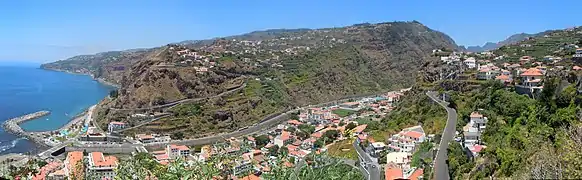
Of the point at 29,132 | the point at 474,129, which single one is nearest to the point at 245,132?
the point at 29,132

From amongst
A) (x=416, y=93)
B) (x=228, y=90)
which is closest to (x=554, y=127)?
(x=416, y=93)

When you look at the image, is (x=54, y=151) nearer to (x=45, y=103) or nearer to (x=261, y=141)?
(x=261, y=141)

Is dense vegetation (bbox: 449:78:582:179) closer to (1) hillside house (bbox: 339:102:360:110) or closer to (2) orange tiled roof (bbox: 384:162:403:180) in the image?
(2) orange tiled roof (bbox: 384:162:403:180)

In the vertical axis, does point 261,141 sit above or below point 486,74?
below

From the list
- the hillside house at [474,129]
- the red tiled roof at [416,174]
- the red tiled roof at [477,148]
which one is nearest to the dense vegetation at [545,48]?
the hillside house at [474,129]

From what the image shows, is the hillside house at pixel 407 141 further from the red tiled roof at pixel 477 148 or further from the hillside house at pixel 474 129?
the red tiled roof at pixel 477 148
